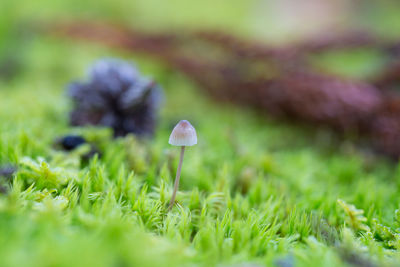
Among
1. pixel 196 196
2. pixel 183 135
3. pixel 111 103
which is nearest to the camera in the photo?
pixel 183 135

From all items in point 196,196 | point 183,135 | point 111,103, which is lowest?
point 196,196

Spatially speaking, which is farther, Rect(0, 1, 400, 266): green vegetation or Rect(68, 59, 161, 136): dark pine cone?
Rect(68, 59, 161, 136): dark pine cone

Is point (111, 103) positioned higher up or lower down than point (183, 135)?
higher up

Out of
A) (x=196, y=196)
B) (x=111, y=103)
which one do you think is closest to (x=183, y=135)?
(x=196, y=196)

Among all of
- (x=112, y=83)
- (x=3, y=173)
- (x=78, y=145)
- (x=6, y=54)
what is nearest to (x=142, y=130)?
(x=112, y=83)

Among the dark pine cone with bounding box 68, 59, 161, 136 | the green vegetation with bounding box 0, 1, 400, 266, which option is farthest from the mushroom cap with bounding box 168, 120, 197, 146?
the dark pine cone with bounding box 68, 59, 161, 136

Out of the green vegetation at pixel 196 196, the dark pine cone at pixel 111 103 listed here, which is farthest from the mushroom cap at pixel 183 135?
the dark pine cone at pixel 111 103

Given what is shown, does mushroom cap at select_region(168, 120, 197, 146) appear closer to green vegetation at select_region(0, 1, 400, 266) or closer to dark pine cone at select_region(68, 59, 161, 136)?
green vegetation at select_region(0, 1, 400, 266)

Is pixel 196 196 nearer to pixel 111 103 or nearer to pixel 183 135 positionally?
pixel 183 135
